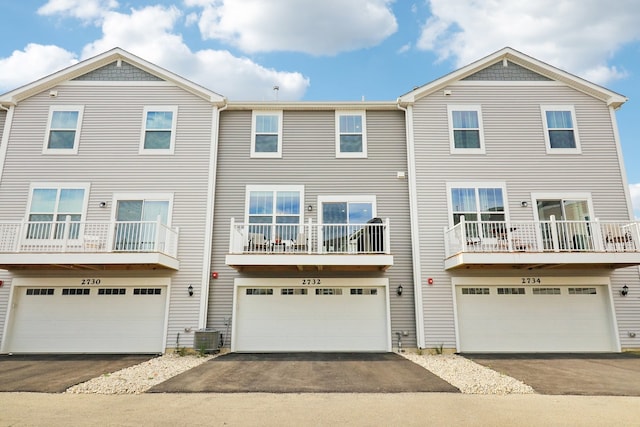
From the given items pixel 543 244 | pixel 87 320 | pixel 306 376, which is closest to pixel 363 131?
pixel 543 244

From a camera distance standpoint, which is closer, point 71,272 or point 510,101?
point 71,272

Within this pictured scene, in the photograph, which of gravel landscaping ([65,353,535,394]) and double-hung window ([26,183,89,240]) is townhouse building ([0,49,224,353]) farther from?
gravel landscaping ([65,353,535,394])

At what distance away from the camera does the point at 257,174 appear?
1198 cm

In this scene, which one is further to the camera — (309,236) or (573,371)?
(309,236)

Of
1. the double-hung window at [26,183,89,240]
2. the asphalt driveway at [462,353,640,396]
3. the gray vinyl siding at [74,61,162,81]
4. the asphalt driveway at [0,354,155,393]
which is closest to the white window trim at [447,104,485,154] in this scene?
the asphalt driveway at [462,353,640,396]

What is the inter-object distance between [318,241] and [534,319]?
23.1ft

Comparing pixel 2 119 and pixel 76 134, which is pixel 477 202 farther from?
pixel 2 119

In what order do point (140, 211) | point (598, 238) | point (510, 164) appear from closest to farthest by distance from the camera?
point (598, 238) → point (140, 211) → point (510, 164)

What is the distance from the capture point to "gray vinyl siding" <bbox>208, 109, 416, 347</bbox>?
36.5 ft

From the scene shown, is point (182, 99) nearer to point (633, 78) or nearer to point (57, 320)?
point (57, 320)

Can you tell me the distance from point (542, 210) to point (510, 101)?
156 inches

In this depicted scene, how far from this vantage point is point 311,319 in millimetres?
10938

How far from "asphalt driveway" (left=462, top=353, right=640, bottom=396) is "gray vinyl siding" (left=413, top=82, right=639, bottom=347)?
1643mm

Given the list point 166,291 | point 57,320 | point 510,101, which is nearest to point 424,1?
point 510,101
